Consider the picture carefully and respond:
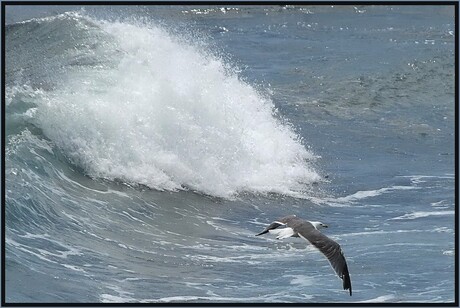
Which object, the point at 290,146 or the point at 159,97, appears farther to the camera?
the point at 290,146

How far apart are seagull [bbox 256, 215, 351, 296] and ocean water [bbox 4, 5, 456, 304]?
35.6 inches

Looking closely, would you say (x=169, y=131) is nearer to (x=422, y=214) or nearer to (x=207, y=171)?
(x=207, y=171)

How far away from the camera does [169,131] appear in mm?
16562

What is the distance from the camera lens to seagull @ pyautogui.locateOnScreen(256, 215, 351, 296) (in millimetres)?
9531

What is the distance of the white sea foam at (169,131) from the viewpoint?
15875 mm

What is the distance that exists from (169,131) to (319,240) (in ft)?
22.6

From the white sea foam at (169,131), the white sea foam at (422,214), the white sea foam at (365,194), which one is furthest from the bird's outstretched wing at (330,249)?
the white sea foam at (169,131)

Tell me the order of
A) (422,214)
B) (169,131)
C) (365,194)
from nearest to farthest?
1. (422,214)
2. (365,194)
3. (169,131)

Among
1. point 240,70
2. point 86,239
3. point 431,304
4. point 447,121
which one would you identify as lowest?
point 431,304

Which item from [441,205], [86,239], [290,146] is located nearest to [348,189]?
[441,205]

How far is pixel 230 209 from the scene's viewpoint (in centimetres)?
1493

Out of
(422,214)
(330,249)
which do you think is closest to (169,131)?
(422,214)

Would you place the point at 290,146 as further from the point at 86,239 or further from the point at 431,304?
the point at 431,304

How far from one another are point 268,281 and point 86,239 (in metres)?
2.62
